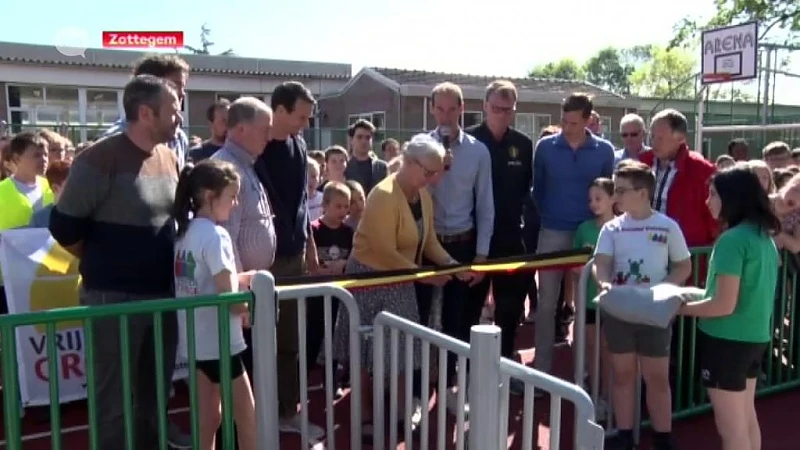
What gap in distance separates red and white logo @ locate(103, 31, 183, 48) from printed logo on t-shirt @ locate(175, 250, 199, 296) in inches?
939

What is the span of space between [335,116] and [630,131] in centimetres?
2232

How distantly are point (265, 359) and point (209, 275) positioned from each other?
45cm

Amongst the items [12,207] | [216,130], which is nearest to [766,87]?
[216,130]

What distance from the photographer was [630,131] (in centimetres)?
584

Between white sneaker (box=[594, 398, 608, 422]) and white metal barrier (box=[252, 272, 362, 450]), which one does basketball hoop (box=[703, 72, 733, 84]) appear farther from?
white metal barrier (box=[252, 272, 362, 450])

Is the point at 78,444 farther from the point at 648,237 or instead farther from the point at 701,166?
the point at 701,166

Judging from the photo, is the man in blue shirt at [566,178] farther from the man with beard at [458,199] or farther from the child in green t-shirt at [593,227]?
the man with beard at [458,199]

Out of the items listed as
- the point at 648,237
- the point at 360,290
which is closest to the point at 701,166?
the point at 648,237

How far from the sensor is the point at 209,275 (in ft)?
10.4

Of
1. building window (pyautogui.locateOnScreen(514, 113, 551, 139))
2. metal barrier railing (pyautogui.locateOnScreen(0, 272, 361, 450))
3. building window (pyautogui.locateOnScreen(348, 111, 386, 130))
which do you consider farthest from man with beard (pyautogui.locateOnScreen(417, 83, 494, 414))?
building window (pyautogui.locateOnScreen(514, 113, 551, 139))

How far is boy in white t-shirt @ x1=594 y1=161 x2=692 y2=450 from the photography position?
3.91m

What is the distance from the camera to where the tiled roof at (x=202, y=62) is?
68.7ft

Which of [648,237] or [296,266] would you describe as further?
[296,266]

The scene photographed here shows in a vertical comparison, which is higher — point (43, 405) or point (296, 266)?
point (296, 266)
